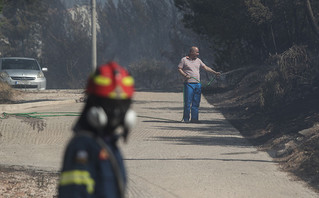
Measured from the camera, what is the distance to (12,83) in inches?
1125

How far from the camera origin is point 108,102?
9.52ft

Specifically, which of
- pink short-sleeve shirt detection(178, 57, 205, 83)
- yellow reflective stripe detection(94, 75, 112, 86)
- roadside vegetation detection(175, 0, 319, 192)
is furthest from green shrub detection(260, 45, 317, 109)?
yellow reflective stripe detection(94, 75, 112, 86)

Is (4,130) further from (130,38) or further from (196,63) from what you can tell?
(130,38)

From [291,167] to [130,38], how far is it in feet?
179

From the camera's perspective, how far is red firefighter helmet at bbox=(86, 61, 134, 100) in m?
2.86

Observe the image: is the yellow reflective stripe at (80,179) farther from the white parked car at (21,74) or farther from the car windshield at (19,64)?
the car windshield at (19,64)

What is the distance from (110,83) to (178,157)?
8.83 metres

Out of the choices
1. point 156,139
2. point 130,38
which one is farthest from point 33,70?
point 130,38

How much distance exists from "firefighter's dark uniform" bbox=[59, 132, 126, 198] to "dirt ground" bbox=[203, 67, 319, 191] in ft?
22.2

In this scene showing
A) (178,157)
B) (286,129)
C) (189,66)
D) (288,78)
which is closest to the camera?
(178,157)

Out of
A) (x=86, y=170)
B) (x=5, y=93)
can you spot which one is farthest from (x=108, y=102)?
(x=5, y=93)

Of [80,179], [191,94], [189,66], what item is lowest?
[191,94]

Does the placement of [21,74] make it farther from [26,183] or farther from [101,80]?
[101,80]

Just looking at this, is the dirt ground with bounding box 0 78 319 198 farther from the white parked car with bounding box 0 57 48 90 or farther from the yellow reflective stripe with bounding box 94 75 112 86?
the yellow reflective stripe with bounding box 94 75 112 86
